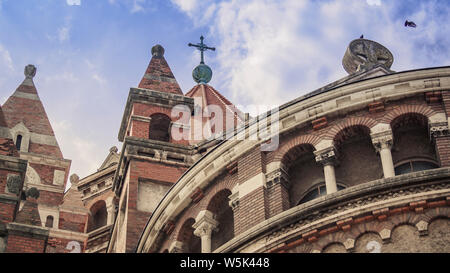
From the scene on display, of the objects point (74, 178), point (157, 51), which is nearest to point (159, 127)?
point (157, 51)

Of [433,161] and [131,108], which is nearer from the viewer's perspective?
[433,161]

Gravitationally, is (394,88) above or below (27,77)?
below

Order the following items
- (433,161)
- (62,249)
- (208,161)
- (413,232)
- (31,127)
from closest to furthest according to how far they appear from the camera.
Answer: (413,232)
(433,161)
(208,161)
(62,249)
(31,127)

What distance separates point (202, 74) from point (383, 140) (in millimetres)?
21797

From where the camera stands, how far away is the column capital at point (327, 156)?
2653 centimetres

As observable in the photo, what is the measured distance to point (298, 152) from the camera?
2748 cm

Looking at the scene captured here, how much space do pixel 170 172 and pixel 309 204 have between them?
9.24 m

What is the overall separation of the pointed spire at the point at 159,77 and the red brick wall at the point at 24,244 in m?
11.9

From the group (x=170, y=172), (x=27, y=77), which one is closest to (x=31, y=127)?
(x=27, y=77)

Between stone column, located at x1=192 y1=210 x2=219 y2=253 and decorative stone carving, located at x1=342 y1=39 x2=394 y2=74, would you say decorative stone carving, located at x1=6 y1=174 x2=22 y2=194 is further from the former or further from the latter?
decorative stone carving, located at x1=342 y1=39 x2=394 y2=74

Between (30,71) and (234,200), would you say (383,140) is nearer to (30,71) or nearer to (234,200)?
(234,200)

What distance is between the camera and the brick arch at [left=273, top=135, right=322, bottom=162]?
89.3 ft

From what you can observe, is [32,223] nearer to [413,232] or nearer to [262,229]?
[262,229]

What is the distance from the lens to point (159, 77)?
38469mm
